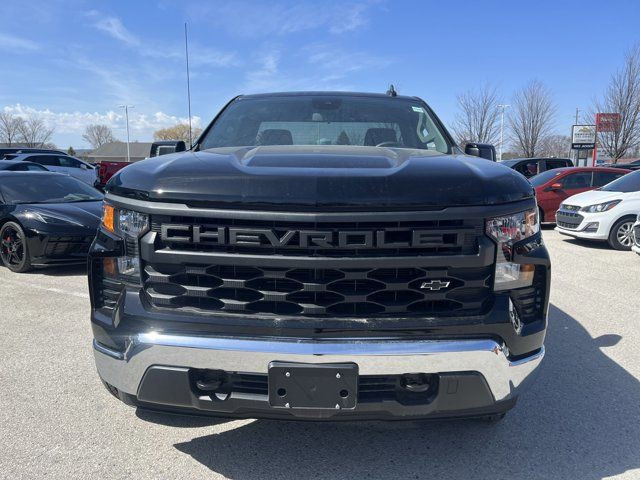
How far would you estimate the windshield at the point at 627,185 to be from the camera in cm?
966

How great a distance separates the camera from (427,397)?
6.75 feet

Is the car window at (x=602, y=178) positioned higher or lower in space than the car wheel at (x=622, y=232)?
higher

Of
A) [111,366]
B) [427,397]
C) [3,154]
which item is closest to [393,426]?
[427,397]

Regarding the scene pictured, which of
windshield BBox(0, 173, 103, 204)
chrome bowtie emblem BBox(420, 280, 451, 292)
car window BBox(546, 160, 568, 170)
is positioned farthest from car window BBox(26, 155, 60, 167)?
chrome bowtie emblem BBox(420, 280, 451, 292)

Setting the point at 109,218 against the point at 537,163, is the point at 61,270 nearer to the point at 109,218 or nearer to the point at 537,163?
the point at 109,218

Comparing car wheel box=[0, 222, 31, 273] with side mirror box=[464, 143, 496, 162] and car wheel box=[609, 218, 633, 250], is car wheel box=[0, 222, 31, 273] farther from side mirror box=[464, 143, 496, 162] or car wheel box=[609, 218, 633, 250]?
car wheel box=[609, 218, 633, 250]

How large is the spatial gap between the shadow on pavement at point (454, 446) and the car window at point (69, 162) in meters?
20.3

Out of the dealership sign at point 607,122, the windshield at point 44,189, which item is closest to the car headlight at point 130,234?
the windshield at point 44,189

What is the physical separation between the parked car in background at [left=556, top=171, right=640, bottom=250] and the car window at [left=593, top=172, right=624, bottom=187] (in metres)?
2.77

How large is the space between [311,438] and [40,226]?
18.5ft

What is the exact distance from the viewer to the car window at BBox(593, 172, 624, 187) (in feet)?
41.6

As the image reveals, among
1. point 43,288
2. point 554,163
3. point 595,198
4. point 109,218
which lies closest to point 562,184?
point 595,198

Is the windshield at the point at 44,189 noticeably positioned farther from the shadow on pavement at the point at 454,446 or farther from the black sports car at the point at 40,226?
the shadow on pavement at the point at 454,446

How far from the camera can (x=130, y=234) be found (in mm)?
2156
